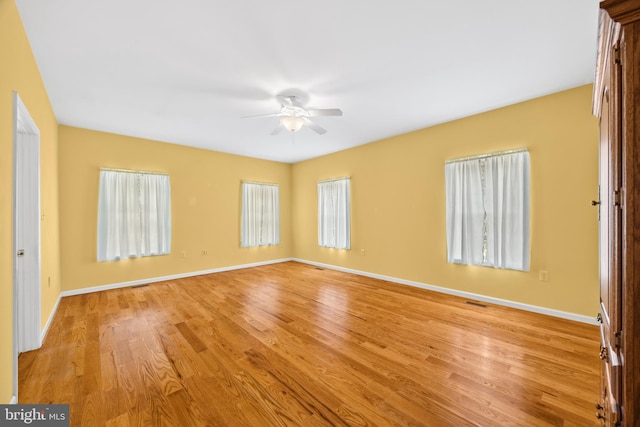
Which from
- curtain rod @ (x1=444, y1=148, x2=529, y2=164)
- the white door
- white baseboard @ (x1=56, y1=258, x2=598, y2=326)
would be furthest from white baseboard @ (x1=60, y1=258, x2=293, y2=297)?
curtain rod @ (x1=444, y1=148, x2=529, y2=164)

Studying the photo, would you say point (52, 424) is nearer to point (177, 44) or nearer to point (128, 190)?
point (177, 44)

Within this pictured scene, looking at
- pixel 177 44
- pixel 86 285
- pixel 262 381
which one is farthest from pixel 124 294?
pixel 177 44

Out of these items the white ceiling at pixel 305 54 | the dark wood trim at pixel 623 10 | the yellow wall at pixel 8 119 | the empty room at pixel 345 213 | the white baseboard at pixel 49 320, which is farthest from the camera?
the white baseboard at pixel 49 320

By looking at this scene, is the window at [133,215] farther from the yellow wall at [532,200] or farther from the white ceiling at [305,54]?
the yellow wall at [532,200]

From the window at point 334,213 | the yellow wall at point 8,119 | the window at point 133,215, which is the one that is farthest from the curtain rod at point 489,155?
the window at point 133,215

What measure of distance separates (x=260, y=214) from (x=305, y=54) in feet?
14.5

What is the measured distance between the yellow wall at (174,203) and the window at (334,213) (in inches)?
50.3

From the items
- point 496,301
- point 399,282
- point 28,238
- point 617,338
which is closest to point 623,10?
point 617,338

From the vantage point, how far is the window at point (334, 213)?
5.55 meters

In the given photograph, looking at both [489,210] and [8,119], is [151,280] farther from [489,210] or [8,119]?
[489,210]

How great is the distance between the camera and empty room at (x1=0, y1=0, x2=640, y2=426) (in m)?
1.61

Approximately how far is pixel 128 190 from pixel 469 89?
17.7 feet

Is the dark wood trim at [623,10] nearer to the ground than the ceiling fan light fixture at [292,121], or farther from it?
nearer to the ground

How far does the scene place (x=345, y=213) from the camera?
5562 mm
